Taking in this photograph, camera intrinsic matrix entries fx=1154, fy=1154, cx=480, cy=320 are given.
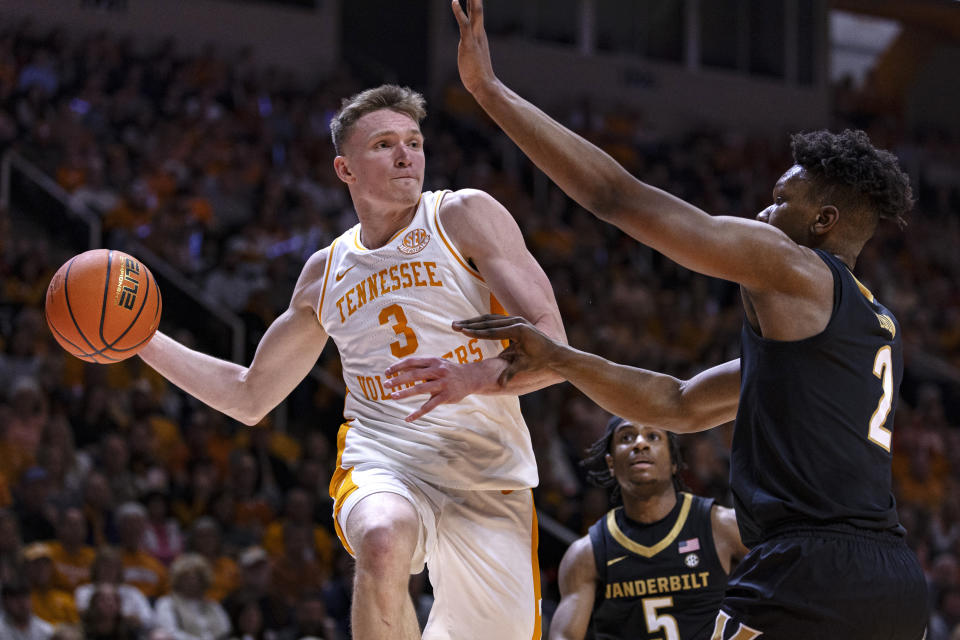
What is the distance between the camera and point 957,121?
2195cm

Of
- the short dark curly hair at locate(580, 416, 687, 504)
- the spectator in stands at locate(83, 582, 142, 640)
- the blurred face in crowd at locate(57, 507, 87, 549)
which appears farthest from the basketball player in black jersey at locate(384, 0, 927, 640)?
the blurred face in crowd at locate(57, 507, 87, 549)

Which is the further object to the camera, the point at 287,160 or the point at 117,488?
the point at 287,160

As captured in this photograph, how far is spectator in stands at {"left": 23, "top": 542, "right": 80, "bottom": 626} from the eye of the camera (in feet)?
22.6

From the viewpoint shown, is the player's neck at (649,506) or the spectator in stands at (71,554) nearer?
the player's neck at (649,506)

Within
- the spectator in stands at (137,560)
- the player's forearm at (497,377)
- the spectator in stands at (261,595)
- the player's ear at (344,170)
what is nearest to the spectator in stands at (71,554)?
the spectator in stands at (137,560)

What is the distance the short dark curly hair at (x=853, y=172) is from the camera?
9.67 feet

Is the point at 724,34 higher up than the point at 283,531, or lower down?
higher up

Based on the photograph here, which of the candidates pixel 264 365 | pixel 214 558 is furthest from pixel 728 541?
pixel 214 558

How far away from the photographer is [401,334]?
3906 millimetres

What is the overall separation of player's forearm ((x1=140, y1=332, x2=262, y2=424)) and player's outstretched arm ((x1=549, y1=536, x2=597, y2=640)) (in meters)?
→ 1.55

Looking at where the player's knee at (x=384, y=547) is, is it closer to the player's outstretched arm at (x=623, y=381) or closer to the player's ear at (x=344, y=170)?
the player's outstretched arm at (x=623, y=381)

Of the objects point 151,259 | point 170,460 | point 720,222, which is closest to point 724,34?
point 151,259

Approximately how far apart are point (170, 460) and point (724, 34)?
581 inches

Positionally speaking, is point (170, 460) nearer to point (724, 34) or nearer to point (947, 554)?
point (947, 554)
